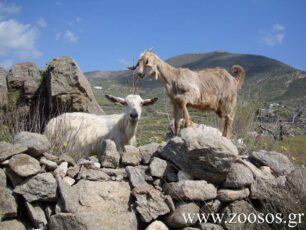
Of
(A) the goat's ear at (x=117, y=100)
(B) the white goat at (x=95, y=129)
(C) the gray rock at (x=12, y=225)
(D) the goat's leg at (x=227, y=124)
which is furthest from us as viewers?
(A) the goat's ear at (x=117, y=100)

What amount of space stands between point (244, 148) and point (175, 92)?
6.42 ft

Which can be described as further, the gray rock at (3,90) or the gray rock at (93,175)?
the gray rock at (3,90)

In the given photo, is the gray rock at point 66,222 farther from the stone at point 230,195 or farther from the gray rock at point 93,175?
the stone at point 230,195

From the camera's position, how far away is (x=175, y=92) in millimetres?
8047


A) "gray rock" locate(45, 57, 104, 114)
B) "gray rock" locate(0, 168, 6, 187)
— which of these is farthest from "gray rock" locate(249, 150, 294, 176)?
"gray rock" locate(45, 57, 104, 114)

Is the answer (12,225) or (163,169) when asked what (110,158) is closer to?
(163,169)

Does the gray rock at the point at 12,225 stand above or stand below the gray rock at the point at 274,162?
below

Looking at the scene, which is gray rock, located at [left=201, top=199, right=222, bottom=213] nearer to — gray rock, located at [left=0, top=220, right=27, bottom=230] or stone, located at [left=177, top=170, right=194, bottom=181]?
stone, located at [left=177, top=170, right=194, bottom=181]

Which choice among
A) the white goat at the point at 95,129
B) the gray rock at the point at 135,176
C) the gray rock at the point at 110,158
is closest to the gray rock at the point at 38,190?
the gray rock at the point at 110,158

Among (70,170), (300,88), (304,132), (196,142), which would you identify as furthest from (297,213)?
(300,88)

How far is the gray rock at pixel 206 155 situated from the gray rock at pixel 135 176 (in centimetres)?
64

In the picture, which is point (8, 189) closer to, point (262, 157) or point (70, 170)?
point (70, 170)

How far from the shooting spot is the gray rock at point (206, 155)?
6750mm

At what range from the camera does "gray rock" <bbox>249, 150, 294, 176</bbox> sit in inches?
307
